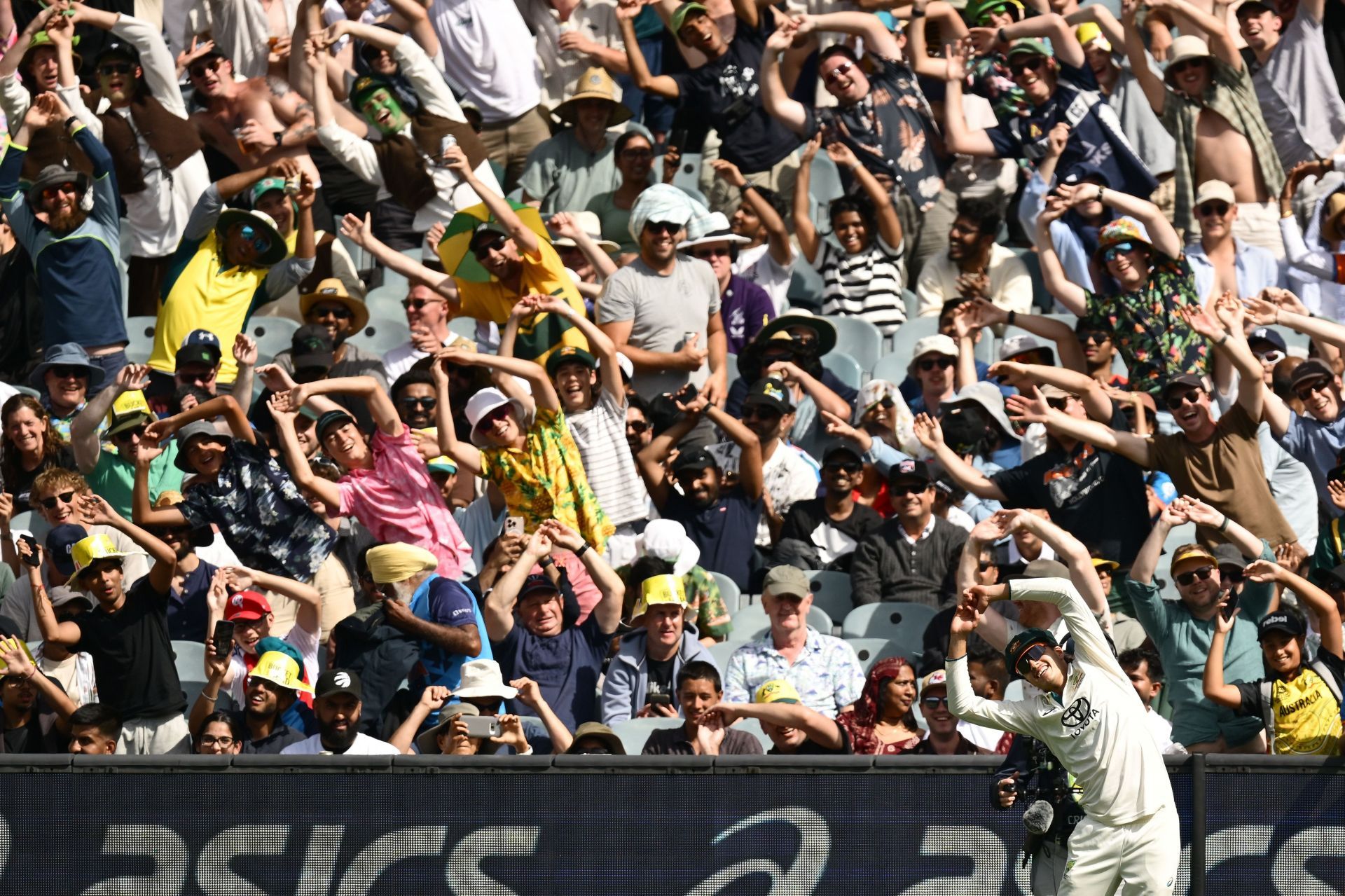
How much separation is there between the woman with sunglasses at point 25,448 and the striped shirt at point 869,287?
13.4ft

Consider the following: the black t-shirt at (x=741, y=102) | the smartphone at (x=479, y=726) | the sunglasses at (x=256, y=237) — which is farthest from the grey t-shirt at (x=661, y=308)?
the smartphone at (x=479, y=726)

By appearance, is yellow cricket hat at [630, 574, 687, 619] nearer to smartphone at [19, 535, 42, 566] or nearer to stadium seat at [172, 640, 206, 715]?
stadium seat at [172, 640, 206, 715]

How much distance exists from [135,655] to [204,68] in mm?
4507

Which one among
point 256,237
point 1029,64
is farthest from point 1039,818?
point 1029,64

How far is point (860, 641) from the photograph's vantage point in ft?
33.7

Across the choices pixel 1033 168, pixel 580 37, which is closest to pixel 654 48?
pixel 580 37

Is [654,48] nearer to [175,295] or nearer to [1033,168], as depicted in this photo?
[1033,168]

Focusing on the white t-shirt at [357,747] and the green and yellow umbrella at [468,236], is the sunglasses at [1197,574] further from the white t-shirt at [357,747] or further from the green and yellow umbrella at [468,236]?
the green and yellow umbrella at [468,236]

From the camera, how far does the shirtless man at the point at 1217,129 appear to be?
13203 millimetres

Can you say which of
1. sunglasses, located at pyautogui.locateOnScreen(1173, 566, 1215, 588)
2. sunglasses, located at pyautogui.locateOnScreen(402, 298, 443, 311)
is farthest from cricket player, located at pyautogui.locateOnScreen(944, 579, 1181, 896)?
sunglasses, located at pyautogui.locateOnScreen(402, 298, 443, 311)

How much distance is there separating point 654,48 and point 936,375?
3.51 metres

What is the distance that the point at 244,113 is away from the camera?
13.3 metres

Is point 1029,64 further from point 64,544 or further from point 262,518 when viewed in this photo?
point 64,544

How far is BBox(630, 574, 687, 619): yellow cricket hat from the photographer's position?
9859 mm
